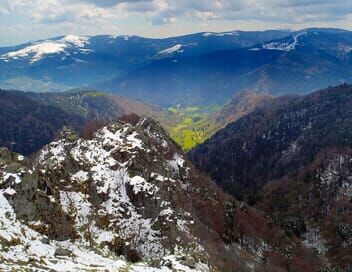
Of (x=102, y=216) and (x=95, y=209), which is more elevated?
(x=95, y=209)

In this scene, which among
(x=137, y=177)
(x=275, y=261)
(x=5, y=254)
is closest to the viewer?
(x=5, y=254)

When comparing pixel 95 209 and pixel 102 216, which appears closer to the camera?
pixel 102 216

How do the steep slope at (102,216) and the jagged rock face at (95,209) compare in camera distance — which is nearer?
the steep slope at (102,216)

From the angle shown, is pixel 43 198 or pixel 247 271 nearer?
pixel 43 198

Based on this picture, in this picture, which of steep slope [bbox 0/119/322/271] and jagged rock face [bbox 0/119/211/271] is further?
jagged rock face [bbox 0/119/211/271]

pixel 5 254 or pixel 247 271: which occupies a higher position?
pixel 5 254

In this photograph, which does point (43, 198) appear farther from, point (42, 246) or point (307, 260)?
point (307, 260)

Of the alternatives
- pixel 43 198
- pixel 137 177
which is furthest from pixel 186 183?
pixel 43 198

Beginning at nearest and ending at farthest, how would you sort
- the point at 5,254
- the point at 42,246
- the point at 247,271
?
the point at 5,254
the point at 42,246
the point at 247,271
